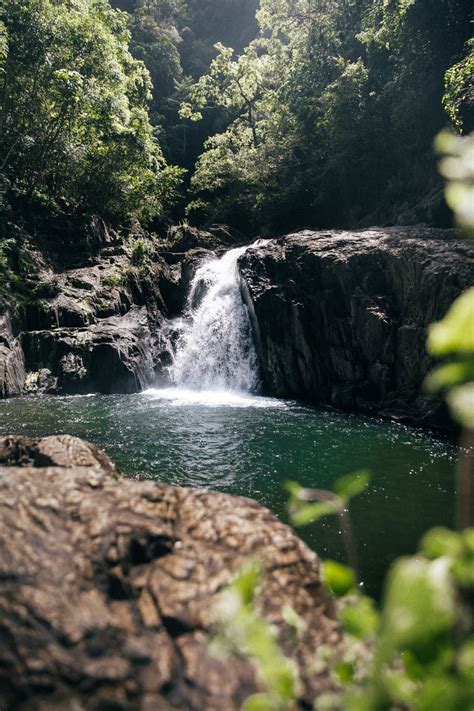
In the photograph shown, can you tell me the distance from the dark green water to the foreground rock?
8.30 ft

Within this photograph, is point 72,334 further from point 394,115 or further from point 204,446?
point 394,115

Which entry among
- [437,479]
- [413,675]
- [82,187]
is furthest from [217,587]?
[82,187]

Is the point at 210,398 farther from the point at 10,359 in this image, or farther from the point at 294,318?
the point at 10,359

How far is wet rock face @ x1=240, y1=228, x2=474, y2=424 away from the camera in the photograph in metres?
12.1

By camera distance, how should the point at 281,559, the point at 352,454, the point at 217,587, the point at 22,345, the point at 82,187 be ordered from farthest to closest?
the point at 82,187 < the point at 22,345 < the point at 352,454 < the point at 281,559 < the point at 217,587

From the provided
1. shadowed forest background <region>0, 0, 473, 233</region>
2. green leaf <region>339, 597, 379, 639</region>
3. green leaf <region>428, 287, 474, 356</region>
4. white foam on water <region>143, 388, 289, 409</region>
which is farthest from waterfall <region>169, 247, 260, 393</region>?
green leaf <region>428, 287, 474, 356</region>

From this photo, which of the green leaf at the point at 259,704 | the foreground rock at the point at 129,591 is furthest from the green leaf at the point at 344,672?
the foreground rock at the point at 129,591

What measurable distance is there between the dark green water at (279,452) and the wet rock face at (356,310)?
121cm

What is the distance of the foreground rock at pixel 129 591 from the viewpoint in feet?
6.58

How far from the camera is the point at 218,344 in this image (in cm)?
1833

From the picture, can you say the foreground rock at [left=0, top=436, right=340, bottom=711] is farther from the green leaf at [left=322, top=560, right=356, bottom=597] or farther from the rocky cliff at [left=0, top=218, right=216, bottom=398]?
the rocky cliff at [left=0, top=218, right=216, bottom=398]

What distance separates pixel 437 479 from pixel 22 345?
1437cm

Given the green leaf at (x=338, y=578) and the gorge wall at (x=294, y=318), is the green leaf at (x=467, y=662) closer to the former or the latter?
the green leaf at (x=338, y=578)

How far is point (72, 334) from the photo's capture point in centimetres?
1688
